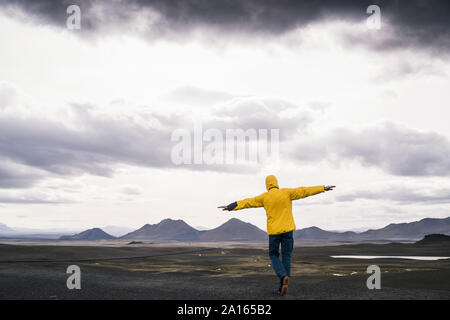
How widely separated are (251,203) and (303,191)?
106 cm

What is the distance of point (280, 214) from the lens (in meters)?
7.66

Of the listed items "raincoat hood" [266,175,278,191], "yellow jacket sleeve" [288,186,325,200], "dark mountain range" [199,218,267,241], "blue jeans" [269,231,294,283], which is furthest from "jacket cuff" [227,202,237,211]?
"dark mountain range" [199,218,267,241]

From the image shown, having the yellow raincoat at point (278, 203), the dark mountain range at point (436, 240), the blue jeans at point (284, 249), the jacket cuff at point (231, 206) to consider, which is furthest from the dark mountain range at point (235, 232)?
the blue jeans at point (284, 249)

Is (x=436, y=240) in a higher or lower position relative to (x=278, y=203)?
lower

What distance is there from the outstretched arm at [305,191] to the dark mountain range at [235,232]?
6388 inches

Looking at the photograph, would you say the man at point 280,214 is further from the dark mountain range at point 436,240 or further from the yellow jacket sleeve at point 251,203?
the dark mountain range at point 436,240

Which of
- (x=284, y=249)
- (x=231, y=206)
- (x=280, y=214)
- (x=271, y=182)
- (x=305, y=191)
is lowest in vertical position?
(x=284, y=249)

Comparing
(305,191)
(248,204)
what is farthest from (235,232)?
(305,191)

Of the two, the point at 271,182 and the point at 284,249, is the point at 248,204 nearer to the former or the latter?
the point at 271,182

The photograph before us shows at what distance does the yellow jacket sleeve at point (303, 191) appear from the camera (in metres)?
7.79

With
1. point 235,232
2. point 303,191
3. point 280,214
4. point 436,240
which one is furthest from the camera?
point 235,232
